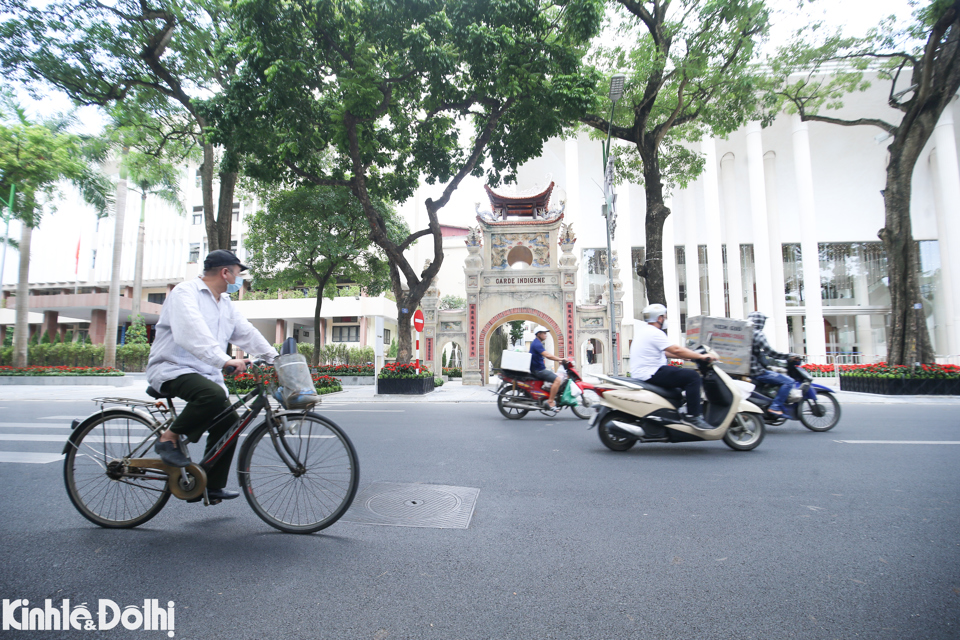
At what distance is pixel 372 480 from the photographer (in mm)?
4219

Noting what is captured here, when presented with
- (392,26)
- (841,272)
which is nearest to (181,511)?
(392,26)

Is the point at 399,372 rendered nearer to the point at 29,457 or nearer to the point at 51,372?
the point at 29,457

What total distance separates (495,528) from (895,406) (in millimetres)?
11806

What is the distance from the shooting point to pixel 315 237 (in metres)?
19.0

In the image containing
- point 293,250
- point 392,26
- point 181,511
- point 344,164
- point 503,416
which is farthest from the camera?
point 293,250

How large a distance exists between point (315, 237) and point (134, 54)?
822cm

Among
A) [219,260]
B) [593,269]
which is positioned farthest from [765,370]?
[593,269]

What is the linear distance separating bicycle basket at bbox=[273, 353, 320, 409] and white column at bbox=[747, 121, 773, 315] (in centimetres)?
3085

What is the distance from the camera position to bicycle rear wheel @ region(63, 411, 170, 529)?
2984 millimetres

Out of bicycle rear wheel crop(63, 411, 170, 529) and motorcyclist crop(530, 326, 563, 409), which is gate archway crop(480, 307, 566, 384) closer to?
motorcyclist crop(530, 326, 563, 409)

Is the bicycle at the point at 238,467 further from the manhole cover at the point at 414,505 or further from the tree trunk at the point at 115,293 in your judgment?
the tree trunk at the point at 115,293

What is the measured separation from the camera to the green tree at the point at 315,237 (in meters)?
18.8

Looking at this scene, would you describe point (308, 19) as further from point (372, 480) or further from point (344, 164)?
point (372, 480)

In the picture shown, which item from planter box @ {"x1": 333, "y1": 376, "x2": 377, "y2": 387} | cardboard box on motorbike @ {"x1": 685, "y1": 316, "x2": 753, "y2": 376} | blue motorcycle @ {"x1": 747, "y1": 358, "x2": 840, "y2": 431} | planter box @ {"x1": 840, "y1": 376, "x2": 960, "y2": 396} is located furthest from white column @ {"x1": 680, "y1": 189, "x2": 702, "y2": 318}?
cardboard box on motorbike @ {"x1": 685, "y1": 316, "x2": 753, "y2": 376}
